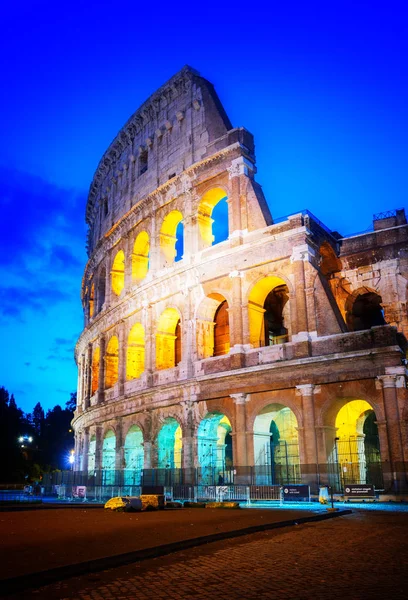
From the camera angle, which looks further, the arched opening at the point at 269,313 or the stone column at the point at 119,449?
the stone column at the point at 119,449

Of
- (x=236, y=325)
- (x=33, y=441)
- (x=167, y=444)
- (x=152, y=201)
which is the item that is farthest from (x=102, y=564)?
(x=33, y=441)

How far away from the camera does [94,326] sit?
109ft

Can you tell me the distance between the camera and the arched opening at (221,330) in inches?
1035

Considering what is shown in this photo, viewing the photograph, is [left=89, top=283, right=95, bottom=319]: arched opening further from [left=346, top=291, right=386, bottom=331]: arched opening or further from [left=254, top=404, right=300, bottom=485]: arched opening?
[left=346, top=291, right=386, bottom=331]: arched opening

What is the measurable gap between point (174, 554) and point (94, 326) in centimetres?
2651

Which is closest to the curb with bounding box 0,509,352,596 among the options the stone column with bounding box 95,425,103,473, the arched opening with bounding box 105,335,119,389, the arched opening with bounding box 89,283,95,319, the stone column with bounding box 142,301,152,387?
the stone column with bounding box 142,301,152,387

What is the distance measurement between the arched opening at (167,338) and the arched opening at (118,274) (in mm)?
6329

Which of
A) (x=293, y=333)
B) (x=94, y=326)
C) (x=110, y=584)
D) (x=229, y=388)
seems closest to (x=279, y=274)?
(x=293, y=333)

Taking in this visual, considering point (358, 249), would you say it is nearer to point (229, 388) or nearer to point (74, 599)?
point (229, 388)

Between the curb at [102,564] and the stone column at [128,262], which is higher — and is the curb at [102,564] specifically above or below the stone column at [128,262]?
below

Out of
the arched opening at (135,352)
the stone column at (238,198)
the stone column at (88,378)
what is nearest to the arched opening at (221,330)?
the stone column at (238,198)

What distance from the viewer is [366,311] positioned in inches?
1057

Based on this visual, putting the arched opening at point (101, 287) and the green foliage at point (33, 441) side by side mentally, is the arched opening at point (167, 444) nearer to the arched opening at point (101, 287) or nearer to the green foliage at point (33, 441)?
the arched opening at point (101, 287)

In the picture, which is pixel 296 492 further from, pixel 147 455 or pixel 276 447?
pixel 147 455
